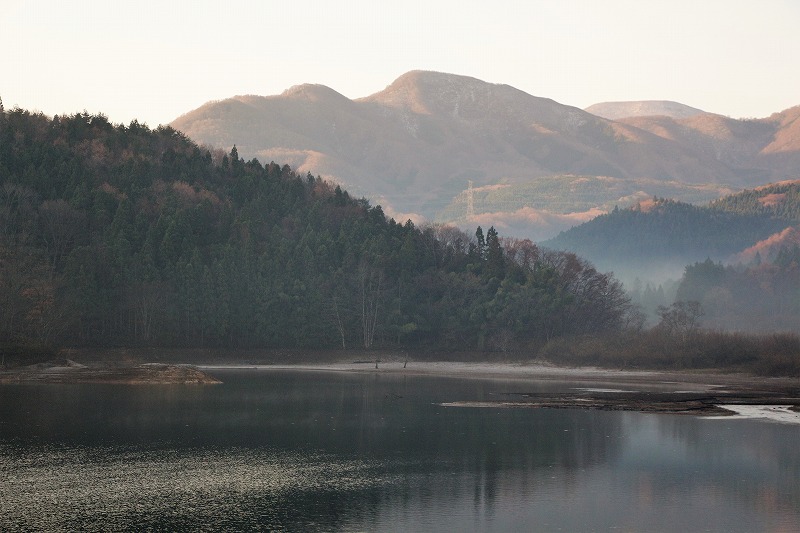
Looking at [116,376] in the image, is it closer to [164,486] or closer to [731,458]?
[164,486]

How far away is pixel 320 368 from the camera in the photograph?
153250mm

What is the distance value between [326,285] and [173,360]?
35.6 m

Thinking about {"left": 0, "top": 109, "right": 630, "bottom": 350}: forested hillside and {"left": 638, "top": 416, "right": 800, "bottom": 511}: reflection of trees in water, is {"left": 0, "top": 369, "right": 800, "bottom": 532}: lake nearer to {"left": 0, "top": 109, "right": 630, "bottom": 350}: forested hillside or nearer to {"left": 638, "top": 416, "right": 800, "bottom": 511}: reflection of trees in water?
{"left": 638, "top": 416, "right": 800, "bottom": 511}: reflection of trees in water

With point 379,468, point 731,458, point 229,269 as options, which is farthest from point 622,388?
point 229,269

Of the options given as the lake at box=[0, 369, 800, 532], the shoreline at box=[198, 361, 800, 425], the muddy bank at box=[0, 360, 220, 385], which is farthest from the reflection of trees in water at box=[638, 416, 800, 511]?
the muddy bank at box=[0, 360, 220, 385]

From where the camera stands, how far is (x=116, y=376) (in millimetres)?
110438

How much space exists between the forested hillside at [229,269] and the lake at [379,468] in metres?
66.4

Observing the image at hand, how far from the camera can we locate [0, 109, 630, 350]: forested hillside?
152500mm

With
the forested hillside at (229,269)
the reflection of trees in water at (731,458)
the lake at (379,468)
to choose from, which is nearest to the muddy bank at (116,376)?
the forested hillside at (229,269)

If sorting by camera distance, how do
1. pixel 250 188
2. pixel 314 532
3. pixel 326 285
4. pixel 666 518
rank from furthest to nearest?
pixel 250 188, pixel 326 285, pixel 666 518, pixel 314 532

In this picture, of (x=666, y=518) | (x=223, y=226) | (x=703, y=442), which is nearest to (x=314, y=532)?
(x=666, y=518)

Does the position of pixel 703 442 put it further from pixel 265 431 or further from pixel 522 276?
pixel 522 276

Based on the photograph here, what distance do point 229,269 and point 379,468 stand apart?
114683 millimetres

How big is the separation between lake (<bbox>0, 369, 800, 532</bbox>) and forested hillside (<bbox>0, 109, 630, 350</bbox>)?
66.4 m
